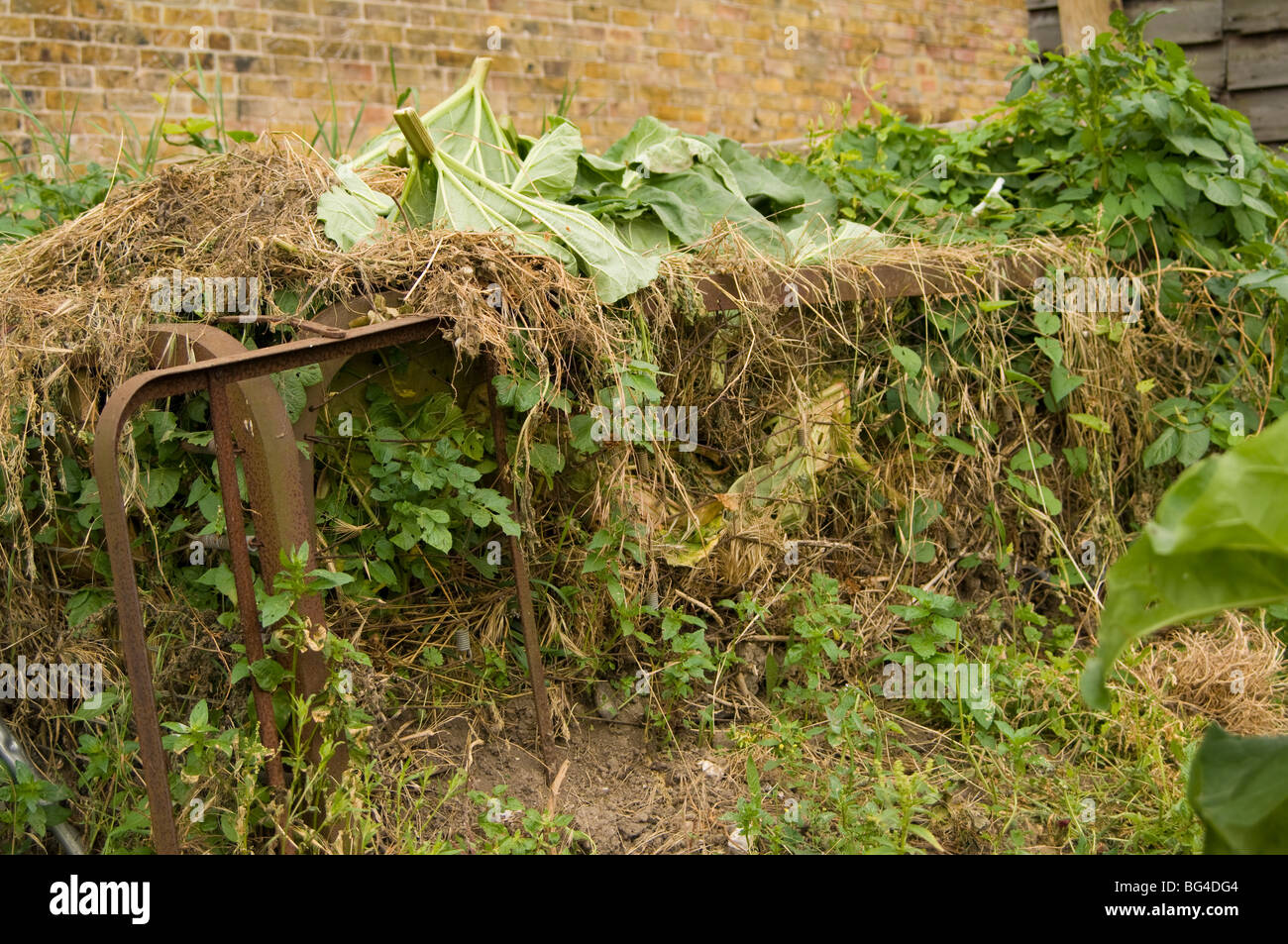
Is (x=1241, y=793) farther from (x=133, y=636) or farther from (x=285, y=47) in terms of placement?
(x=285, y=47)

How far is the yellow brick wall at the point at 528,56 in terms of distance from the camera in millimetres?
4727

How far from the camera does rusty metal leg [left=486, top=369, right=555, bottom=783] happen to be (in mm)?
Result: 2240

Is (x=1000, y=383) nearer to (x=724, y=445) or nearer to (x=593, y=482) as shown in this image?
(x=724, y=445)

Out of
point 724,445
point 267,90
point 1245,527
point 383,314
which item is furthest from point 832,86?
point 1245,527

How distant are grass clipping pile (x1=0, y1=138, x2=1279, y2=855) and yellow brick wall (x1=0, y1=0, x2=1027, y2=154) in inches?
56.7

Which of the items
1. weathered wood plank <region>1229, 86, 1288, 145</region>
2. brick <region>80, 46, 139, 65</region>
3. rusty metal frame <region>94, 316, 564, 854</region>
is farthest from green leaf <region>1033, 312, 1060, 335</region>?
brick <region>80, 46, 139, 65</region>

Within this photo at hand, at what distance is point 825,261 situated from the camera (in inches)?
108

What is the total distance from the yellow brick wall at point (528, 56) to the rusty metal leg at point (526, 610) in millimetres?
2542

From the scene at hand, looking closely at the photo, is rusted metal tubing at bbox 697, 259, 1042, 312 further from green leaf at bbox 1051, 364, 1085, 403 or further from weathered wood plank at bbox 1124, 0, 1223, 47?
weathered wood plank at bbox 1124, 0, 1223, 47

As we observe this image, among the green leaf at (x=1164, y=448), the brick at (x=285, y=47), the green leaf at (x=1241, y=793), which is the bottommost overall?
the green leaf at (x=1241, y=793)

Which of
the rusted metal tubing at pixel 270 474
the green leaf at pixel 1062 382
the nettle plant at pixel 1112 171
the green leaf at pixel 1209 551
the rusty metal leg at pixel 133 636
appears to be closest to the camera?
the green leaf at pixel 1209 551

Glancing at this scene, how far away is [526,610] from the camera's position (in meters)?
2.23

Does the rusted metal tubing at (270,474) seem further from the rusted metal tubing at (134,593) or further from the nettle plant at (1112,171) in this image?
the nettle plant at (1112,171)

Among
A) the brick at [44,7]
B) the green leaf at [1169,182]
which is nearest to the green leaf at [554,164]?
the green leaf at [1169,182]
